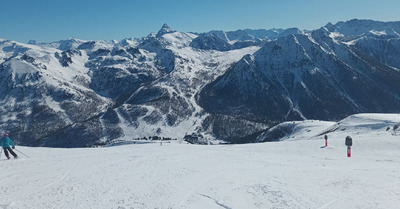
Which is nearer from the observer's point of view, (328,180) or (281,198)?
(281,198)

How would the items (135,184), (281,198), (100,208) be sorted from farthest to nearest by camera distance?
(135,184), (281,198), (100,208)

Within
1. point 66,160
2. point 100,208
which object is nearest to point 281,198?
point 100,208

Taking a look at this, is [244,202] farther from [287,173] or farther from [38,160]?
[38,160]

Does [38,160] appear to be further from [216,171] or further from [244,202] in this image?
[244,202]

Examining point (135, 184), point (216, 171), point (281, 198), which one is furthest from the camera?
point (216, 171)

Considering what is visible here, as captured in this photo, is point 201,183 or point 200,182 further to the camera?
point 200,182
